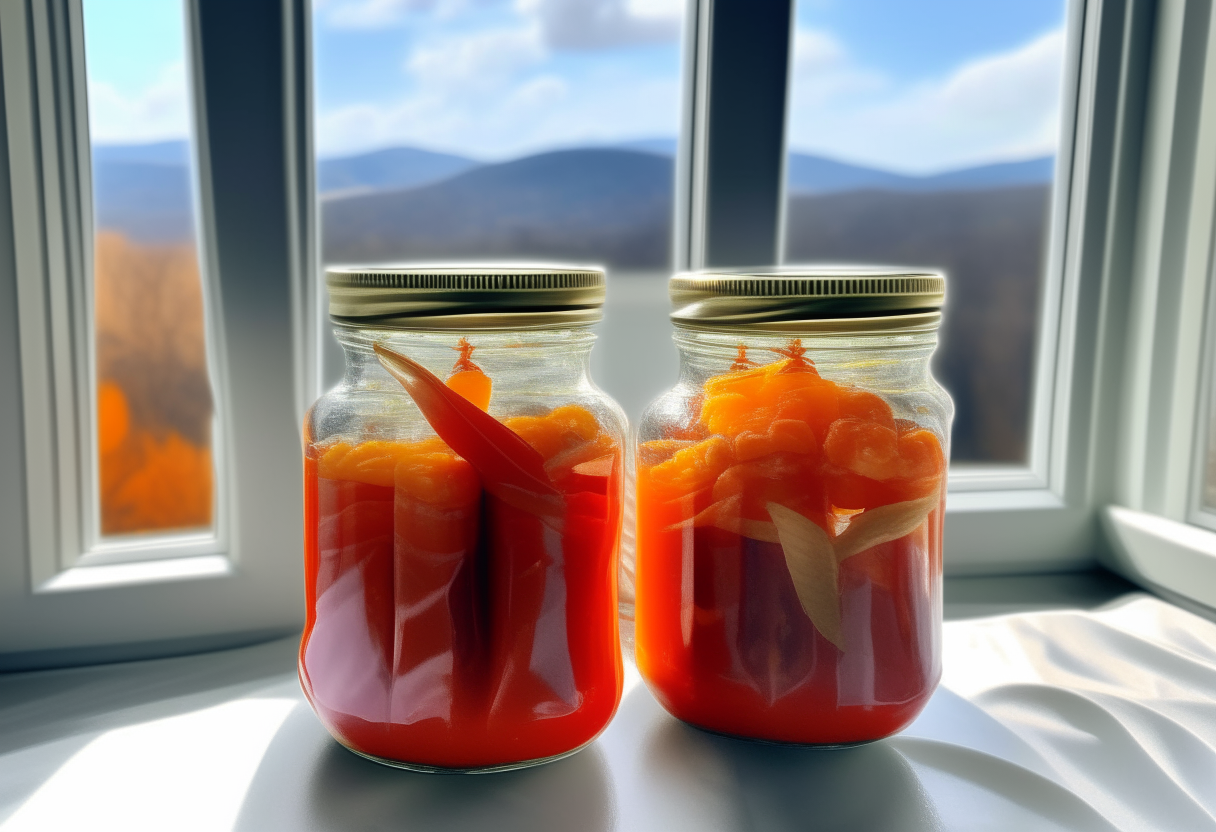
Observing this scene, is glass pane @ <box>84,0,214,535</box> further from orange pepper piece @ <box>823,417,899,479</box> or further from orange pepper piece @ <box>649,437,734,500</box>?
orange pepper piece @ <box>823,417,899,479</box>

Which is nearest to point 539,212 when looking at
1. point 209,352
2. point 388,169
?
point 388,169

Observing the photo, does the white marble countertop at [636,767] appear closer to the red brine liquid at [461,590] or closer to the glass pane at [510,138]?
the red brine liquid at [461,590]

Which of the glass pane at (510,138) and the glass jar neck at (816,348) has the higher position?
the glass pane at (510,138)

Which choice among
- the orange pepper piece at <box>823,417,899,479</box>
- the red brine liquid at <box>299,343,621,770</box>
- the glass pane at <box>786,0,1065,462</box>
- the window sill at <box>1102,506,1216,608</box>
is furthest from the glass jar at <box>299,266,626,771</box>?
the window sill at <box>1102,506,1216,608</box>

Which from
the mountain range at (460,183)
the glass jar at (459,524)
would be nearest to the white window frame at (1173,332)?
the mountain range at (460,183)

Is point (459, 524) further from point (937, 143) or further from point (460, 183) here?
point (937, 143)

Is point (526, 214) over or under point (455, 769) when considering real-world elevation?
over

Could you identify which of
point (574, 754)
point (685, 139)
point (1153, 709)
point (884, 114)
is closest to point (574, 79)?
point (685, 139)
